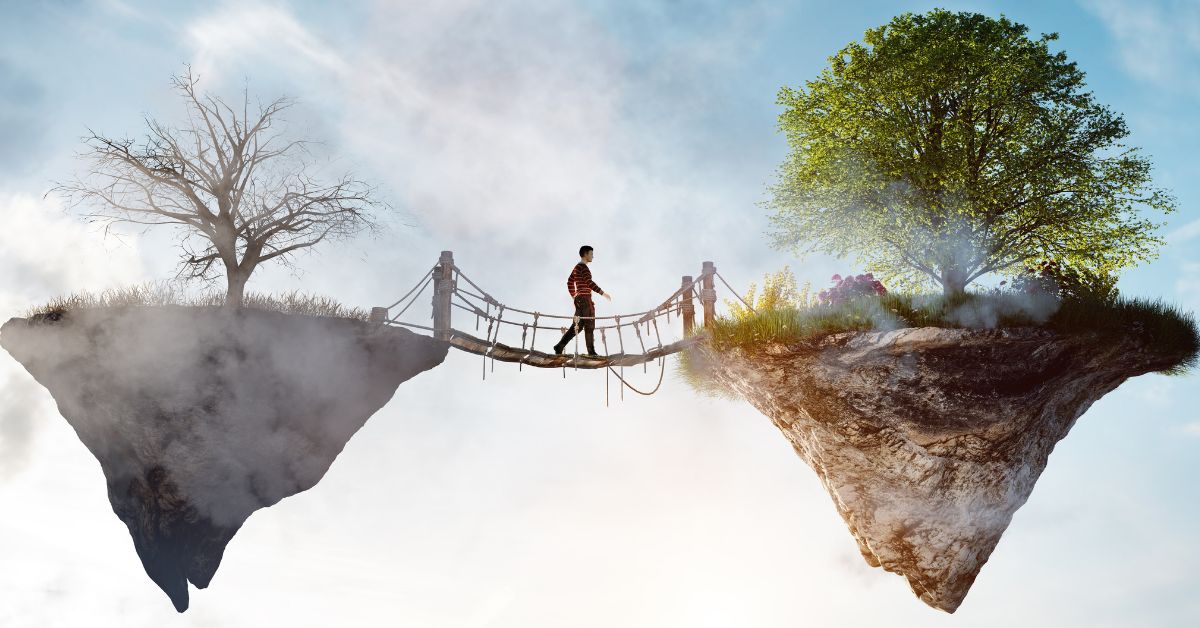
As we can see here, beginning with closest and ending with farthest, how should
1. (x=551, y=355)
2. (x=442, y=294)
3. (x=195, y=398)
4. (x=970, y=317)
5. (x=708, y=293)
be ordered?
(x=970, y=317) < (x=195, y=398) < (x=442, y=294) < (x=551, y=355) < (x=708, y=293)

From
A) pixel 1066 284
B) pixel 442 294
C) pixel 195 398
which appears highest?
pixel 1066 284

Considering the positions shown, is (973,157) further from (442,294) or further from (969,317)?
(442,294)

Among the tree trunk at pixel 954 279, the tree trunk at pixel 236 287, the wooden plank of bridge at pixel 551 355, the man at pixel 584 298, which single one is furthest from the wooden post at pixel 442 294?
the tree trunk at pixel 954 279

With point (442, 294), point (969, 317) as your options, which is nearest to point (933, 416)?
point (969, 317)

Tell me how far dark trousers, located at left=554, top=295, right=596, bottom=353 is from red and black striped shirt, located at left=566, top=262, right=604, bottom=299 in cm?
10

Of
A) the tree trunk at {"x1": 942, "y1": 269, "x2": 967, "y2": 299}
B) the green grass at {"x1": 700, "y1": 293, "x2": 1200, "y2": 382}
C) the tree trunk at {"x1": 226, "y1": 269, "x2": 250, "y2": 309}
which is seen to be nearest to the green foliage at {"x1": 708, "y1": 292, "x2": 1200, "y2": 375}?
the green grass at {"x1": 700, "y1": 293, "x2": 1200, "y2": 382}

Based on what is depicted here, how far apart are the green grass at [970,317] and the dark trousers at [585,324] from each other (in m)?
2.71

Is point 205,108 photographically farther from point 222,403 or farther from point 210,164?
point 222,403

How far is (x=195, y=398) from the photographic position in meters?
14.8

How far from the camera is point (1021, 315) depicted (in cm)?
1459

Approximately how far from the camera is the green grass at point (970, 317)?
1459 centimetres

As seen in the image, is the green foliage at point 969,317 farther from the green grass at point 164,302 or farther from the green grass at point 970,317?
the green grass at point 164,302

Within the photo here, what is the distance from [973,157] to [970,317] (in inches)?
182

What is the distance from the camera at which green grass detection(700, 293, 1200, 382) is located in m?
14.6
